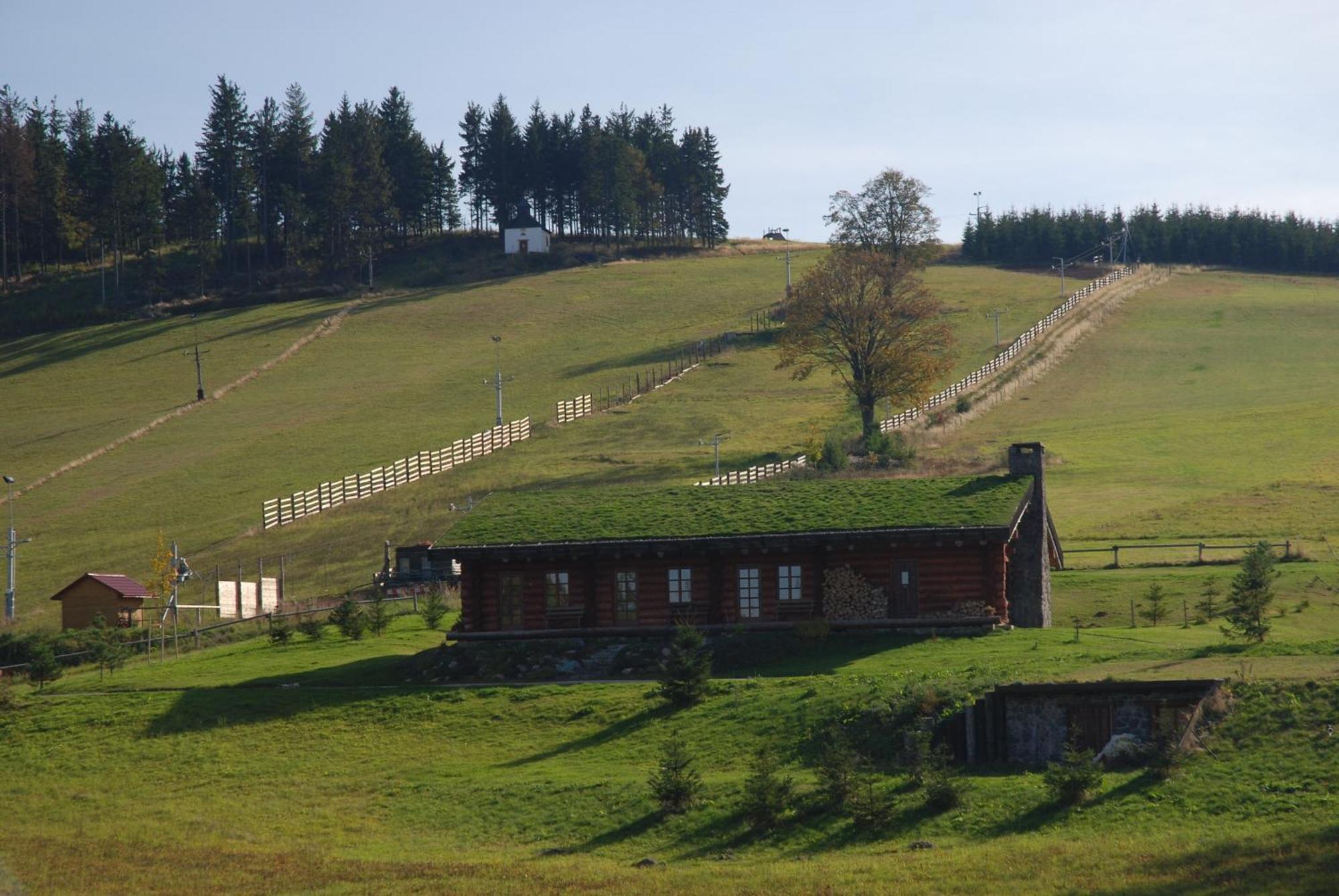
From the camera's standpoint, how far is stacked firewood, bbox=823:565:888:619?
129 feet

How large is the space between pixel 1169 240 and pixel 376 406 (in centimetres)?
9481

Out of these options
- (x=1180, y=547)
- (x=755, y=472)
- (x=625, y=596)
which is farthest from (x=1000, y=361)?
(x=625, y=596)

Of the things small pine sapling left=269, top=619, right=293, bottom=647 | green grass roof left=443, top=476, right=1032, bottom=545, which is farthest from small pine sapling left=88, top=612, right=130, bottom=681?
green grass roof left=443, top=476, right=1032, bottom=545

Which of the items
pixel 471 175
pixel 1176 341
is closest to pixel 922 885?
pixel 1176 341

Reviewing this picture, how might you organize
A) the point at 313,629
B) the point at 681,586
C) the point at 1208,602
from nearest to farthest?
1. the point at 681,586
2. the point at 1208,602
3. the point at 313,629

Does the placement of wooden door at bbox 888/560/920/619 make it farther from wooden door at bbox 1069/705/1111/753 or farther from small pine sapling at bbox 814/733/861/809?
small pine sapling at bbox 814/733/861/809

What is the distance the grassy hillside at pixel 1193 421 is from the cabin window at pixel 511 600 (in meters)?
24.7

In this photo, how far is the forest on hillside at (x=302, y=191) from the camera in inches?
5335

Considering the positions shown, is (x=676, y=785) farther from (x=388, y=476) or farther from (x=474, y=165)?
(x=474, y=165)

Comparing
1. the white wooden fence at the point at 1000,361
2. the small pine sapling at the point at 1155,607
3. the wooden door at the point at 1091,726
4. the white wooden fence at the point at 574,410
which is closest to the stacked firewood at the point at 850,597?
the small pine sapling at the point at 1155,607

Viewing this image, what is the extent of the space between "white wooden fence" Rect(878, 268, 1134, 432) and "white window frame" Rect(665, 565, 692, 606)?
40438mm

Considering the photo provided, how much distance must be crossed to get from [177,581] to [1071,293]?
290 ft

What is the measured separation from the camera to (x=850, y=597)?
39.4m

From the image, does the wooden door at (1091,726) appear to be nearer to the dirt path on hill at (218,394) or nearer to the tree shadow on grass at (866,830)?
the tree shadow on grass at (866,830)
